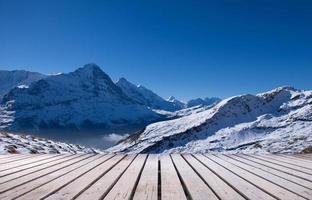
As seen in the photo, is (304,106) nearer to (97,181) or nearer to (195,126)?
(195,126)

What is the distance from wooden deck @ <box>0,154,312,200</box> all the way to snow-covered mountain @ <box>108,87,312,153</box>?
6185 cm

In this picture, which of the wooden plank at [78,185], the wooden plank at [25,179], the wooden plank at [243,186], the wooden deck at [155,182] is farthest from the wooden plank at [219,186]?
the wooden plank at [25,179]

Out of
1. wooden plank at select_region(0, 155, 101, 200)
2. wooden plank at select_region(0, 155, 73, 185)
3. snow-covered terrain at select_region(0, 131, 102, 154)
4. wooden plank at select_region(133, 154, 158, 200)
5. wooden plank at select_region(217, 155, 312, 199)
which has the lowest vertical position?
wooden plank at select_region(217, 155, 312, 199)

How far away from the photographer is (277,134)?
84000 millimetres

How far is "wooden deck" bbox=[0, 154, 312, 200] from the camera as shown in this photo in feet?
17.1

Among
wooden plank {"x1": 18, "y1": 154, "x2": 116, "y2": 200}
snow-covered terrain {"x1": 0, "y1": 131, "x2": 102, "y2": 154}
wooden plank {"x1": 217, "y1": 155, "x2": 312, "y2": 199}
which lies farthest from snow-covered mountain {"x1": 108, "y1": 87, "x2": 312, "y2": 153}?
wooden plank {"x1": 18, "y1": 154, "x2": 116, "y2": 200}

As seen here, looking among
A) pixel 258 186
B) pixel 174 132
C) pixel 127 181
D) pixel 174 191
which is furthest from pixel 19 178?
pixel 174 132

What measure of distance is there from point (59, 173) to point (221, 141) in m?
79.3

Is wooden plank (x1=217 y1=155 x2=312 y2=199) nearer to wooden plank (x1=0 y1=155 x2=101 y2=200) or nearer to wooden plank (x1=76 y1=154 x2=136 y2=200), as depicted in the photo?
wooden plank (x1=76 y1=154 x2=136 y2=200)

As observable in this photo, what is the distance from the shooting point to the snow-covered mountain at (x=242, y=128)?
7869 centimetres

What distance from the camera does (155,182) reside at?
6328mm

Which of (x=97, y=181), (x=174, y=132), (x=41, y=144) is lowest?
(x=97, y=181)

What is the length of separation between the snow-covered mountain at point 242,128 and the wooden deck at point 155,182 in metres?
61.8

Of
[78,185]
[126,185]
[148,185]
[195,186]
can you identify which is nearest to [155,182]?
[148,185]
